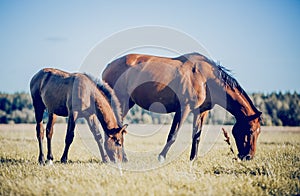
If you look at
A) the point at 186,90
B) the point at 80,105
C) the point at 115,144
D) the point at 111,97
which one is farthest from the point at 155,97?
the point at 115,144

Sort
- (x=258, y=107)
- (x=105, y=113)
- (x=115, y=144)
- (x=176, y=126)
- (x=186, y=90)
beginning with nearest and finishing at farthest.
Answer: (x=115, y=144)
(x=105, y=113)
(x=176, y=126)
(x=186, y=90)
(x=258, y=107)

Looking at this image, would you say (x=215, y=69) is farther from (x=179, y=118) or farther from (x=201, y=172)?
(x=201, y=172)

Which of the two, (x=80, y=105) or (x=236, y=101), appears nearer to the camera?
(x=80, y=105)

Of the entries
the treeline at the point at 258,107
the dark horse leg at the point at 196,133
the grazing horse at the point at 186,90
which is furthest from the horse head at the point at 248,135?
the treeline at the point at 258,107

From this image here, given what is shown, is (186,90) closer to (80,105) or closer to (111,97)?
(111,97)

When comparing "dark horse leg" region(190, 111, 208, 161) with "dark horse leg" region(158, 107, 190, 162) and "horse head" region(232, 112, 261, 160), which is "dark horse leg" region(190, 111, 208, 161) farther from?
"horse head" region(232, 112, 261, 160)

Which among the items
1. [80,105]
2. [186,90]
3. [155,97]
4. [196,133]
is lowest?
[196,133]

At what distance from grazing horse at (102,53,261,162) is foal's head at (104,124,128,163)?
1.86 m

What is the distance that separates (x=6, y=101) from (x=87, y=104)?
3505 cm

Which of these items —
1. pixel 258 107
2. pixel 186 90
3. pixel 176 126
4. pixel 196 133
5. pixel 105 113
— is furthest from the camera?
pixel 258 107

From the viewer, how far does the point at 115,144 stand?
773 cm

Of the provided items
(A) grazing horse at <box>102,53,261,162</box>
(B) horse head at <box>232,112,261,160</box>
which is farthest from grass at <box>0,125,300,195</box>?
(A) grazing horse at <box>102,53,261,162</box>

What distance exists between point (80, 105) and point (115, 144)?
1.46 metres

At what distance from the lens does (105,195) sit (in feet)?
17.0
